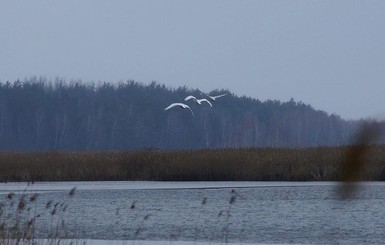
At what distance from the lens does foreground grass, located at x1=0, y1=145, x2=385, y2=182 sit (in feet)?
54.9

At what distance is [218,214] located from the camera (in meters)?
5.59

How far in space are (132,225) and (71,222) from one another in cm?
90

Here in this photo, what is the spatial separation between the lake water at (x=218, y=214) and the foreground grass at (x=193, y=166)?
1087mm

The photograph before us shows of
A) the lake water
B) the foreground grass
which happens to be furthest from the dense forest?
the lake water

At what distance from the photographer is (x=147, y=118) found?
5747 centimetres

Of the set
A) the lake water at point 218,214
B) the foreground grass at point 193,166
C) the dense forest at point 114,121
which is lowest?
the lake water at point 218,214

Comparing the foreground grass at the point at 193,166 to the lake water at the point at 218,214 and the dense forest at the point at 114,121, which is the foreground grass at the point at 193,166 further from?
the dense forest at the point at 114,121

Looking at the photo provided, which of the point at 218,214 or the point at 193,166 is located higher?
the point at 193,166

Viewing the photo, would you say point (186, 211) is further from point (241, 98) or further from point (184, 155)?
point (241, 98)

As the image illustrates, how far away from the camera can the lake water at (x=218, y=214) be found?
733cm

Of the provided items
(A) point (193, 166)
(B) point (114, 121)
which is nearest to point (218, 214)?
(A) point (193, 166)

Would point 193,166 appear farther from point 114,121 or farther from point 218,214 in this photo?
point 114,121

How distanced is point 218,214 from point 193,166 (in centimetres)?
1188

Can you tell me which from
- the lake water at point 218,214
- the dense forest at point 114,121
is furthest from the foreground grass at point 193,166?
the dense forest at point 114,121
